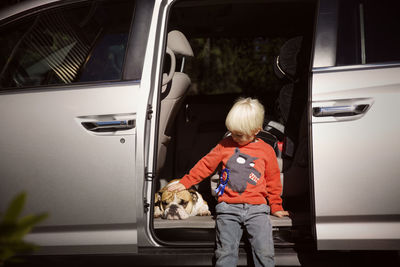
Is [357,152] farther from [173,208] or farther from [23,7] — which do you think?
[23,7]

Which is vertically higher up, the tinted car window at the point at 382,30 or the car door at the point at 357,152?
the tinted car window at the point at 382,30

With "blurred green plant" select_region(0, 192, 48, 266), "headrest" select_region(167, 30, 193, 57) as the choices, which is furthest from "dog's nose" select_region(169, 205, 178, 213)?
"blurred green plant" select_region(0, 192, 48, 266)

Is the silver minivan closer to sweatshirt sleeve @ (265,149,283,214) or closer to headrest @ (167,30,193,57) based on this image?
headrest @ (167,30,193,57)

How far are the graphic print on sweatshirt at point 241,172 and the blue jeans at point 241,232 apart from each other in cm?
12

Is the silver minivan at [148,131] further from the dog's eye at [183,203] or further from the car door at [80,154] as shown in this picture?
the dog's eye at [183,203]

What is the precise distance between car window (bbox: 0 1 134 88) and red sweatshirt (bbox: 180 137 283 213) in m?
0.79

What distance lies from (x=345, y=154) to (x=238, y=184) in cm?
62

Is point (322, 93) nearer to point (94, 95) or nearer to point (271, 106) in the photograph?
point (94, 95)

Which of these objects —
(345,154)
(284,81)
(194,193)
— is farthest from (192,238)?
(284,81)

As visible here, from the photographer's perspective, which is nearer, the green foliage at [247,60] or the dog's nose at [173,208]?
the dog's nose at [173,208]

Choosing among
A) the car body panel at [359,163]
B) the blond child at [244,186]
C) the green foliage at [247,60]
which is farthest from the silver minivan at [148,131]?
the green foliage at [247,60]

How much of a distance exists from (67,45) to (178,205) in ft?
4.64

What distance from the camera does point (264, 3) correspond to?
10.1ft

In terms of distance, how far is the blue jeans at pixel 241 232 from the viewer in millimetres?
2037
